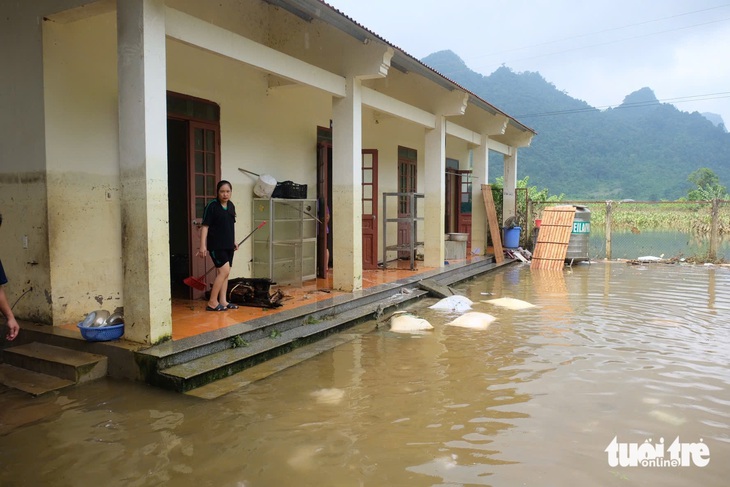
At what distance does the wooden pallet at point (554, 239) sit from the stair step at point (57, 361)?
411 inches

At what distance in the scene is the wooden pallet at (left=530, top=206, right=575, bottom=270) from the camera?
12.6 m

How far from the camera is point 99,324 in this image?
4.54 metres

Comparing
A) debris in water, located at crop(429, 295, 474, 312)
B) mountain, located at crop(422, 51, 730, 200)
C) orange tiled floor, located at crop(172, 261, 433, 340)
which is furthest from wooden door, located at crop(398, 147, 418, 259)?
mountain, located at crop(422, 51, 730, 200)

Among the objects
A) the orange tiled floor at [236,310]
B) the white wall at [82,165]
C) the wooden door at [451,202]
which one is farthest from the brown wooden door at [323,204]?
the wooden door at [451,202]

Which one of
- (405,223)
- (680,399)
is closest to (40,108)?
(680,399)

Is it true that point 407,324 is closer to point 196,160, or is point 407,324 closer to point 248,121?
point 196,160

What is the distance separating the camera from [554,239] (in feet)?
41.9

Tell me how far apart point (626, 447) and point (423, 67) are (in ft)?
21.1

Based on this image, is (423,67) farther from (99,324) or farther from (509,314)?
(99,324)

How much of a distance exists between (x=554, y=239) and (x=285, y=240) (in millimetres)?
7762

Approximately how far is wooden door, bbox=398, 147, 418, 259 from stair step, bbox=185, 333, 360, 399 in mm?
5977

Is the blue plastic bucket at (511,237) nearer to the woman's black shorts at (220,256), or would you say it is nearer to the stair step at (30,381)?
the woman's black shorts at (220,256)

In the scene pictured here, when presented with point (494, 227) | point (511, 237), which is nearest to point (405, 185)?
point (494, 227)

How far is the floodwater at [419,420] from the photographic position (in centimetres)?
286
